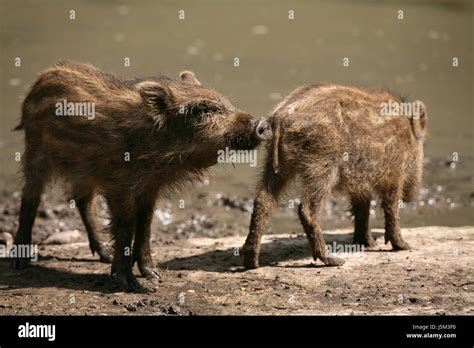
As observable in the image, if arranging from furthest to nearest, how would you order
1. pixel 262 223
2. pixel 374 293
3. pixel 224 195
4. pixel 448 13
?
pixel 448 13 < pixel 224 195 < pixel 262 223 < pixel 374 293

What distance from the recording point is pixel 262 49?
1788 cm

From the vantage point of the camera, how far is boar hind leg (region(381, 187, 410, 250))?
9.38 m

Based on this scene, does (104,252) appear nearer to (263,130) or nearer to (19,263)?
(19,263)

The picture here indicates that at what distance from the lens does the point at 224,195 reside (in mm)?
12297

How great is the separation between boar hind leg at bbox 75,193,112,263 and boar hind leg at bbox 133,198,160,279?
0.67 m

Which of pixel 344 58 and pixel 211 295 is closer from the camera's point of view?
pixel 211 295

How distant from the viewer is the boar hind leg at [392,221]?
9.38m

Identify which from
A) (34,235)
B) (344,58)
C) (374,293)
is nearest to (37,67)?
(344,58)

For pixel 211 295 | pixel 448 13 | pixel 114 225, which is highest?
pixel 448 13

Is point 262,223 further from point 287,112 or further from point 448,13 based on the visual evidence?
point 448,13

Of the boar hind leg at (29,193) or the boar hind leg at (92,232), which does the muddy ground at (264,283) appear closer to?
the boar hind leg at (92,232)

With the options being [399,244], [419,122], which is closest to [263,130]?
[399,244]

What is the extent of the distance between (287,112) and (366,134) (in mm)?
830

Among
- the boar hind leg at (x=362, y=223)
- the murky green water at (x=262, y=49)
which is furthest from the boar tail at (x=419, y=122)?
the murky green water at (x=262, y=49)
